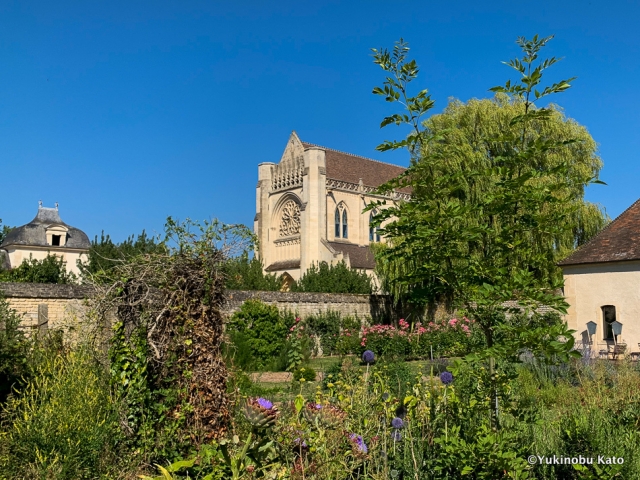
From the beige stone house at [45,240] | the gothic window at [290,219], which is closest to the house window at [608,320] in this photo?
the gothic window at [290,219]

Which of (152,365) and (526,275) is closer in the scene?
(526,275)

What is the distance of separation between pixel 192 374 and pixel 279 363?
36.7 ft

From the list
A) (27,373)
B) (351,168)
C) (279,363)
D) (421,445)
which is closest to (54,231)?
(351,168)

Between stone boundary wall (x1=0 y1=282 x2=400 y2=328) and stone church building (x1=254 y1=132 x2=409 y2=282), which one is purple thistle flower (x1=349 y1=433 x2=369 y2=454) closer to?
stone boundary wall (x1=0 y1=282 x2=400 y2=328)

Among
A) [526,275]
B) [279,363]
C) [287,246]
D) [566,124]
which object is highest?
[566,124]

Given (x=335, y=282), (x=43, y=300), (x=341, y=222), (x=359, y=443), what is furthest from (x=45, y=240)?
(x=359, y=443)

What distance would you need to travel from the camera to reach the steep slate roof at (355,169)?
42000mm

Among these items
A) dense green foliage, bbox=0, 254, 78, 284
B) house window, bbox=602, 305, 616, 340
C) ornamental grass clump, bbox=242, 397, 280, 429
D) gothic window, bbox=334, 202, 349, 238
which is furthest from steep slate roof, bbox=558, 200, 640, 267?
gothic window, bbox=334, 202, 349, 238

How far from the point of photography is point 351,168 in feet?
143

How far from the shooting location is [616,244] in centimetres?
1973

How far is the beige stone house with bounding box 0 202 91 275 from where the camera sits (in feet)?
146

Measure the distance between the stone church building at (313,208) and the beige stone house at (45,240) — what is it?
1337cm

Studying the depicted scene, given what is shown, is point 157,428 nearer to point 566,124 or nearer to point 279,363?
point 279,363

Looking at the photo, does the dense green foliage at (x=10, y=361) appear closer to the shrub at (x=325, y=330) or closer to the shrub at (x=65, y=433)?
the shrub at (x=65, y=433)
